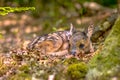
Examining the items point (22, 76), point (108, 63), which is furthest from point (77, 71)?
point (22, 76)

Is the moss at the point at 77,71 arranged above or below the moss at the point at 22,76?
above

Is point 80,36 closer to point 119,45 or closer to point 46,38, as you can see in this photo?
point 46,38

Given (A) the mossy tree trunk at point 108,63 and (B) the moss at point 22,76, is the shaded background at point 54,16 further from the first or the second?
(A) the mossy tree trunk at point 108,63

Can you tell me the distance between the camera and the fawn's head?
29.5ft

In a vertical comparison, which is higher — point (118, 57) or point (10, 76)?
point (118, 57)

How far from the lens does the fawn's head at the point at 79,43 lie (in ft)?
29.5

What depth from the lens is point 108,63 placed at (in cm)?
701

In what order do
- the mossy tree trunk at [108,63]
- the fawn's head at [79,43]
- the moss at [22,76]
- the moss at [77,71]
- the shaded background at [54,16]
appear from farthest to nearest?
the shaded background at [54,16] < the fawn's head at [79,43] < the moss at [22,76] < the moss at [77,71] < the mossy tree trunk at [108,63]

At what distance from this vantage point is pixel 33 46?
941cm

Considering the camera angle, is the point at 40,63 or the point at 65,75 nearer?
the point at 65,75

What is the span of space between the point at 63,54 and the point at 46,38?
58 cm

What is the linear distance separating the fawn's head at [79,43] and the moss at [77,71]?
147 cm

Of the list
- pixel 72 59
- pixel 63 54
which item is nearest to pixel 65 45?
pixel 63 54

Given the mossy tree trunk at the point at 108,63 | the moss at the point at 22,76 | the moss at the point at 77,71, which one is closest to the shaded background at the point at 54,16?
the moss at the point at 22,76
